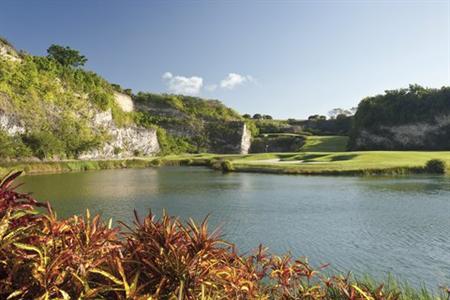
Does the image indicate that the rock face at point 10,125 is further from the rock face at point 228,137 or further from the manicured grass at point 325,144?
the manicured grass at point 325,144

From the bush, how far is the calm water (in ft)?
22.5

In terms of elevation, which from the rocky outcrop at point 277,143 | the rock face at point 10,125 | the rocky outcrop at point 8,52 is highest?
the rocky outcrop at point 8,52

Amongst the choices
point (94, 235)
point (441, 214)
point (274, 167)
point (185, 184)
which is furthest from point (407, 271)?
point (274, 167)

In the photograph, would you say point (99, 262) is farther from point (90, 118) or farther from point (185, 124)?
point (185, 124)

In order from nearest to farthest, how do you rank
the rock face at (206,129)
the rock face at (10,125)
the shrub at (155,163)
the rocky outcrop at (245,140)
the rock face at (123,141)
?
the rock face at (10,125)
the shrub at (155,163)
the rock face at (123,141)
the rocky outcrop at (245,140)
the rock face at (206,129)

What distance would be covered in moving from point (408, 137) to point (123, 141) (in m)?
68.0

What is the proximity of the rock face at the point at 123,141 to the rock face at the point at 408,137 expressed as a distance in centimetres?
5166

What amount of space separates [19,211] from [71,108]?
83265 millimetres

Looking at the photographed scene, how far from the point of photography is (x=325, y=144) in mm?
103312

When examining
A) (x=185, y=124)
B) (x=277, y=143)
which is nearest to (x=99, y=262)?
(x=277, y=143)

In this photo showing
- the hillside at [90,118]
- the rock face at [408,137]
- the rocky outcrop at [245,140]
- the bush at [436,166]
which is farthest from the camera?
the rocky outcrop at [245,140]

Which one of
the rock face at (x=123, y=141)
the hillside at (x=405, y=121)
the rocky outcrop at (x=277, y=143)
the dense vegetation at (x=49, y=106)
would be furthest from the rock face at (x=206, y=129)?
the hillside at (x=405, y=121)

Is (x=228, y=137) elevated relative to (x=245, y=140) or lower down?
elevated

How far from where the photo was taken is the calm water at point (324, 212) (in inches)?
591
